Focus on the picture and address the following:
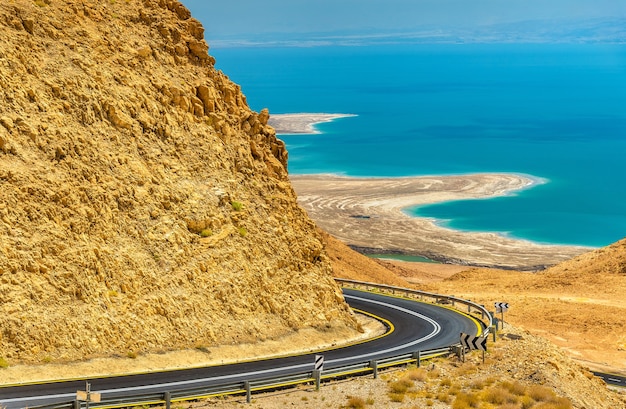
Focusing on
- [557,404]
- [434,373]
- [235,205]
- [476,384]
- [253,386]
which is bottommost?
[557,404]

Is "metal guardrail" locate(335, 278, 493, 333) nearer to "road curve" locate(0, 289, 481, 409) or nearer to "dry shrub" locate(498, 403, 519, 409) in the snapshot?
"road curve" locate(0, 289, 481, 409)

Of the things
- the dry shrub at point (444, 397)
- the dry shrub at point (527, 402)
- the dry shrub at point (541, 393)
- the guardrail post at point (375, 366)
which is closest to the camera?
the dry shrub at point (527, 402)

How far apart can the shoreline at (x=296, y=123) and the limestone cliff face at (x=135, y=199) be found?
437ft

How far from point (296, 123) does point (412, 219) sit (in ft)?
304

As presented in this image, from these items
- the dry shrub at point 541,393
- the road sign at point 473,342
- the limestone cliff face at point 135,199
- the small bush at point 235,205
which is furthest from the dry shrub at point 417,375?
the small bush at point 235,205

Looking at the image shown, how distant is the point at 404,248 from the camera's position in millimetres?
83625

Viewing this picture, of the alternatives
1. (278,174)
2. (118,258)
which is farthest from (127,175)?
(278,174)

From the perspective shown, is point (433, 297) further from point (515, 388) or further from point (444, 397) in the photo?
point (444, 397)

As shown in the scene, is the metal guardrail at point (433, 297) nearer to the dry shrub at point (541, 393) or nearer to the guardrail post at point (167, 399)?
the dry shrub at point (541, 393)

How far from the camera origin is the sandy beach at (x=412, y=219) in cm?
8156

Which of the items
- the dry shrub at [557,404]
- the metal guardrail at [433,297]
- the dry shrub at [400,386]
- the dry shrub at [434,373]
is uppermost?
the metal guardrail at [433,297]

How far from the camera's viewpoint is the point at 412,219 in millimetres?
94188

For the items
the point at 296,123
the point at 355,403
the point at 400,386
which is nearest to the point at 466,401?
the point at 400,386

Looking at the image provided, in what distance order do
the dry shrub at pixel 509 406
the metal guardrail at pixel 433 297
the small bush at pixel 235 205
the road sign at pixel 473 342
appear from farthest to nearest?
the metal guardrail at pixel 433 297 → the small bush at pixel 235 205 → the road sign at pixel 473 342 → the dry shrub at pixel 509 406
